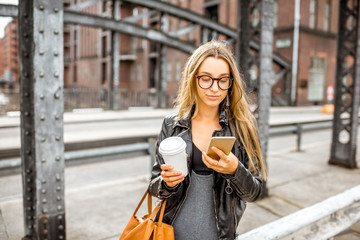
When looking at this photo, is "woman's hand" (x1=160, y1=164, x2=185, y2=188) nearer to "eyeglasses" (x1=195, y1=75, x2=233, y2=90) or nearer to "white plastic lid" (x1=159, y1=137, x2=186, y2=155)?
"white plastic lid" (x1=159, y1=137, x2=186, y2=155)

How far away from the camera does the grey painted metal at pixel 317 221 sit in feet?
7.25

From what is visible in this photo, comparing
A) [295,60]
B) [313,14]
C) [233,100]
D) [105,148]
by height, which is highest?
[313,14]

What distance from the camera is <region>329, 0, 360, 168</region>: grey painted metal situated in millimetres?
6590

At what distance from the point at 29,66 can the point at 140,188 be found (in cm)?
310

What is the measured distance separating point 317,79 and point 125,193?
27.2 metres

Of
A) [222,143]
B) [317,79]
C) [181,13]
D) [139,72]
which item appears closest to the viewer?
[222,143]

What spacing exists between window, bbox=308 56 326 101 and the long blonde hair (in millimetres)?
28264

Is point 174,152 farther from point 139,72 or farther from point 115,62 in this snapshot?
point 139,72

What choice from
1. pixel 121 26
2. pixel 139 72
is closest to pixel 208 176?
pixel 121 26

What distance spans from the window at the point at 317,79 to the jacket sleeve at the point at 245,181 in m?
28.4

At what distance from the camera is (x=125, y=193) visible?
5.04 metres

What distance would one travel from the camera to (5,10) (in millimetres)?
11156

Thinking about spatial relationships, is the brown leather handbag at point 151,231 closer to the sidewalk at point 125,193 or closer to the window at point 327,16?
the sidewalk at point 125,193

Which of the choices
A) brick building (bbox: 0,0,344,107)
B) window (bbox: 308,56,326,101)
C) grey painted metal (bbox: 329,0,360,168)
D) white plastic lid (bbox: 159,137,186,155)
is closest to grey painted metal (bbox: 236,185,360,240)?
white plastic lid (bbox: 159,137,186,155)
